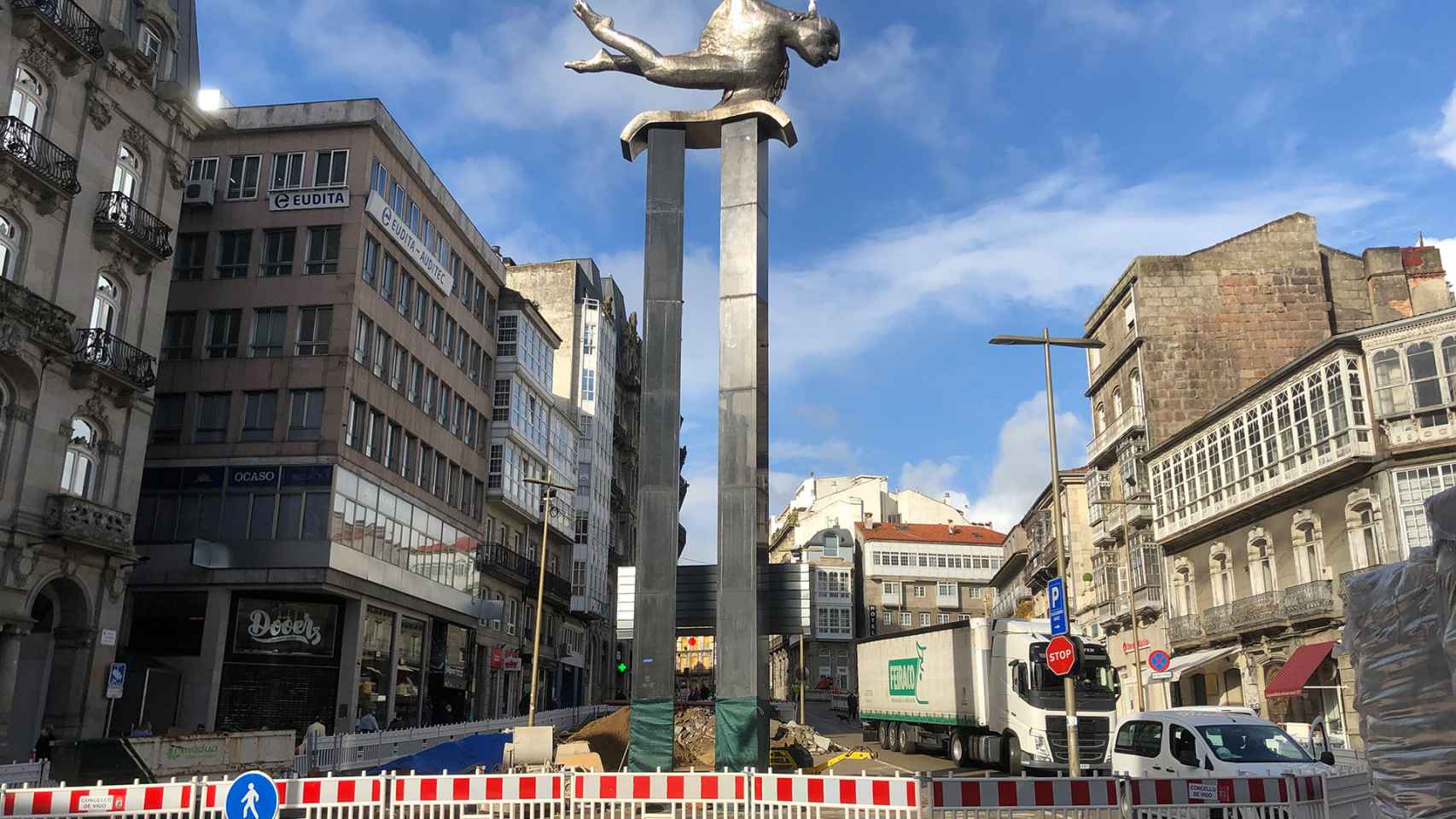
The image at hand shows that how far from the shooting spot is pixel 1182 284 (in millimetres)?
50500

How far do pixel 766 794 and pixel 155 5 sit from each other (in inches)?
1285

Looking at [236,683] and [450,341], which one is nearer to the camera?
[236,683]

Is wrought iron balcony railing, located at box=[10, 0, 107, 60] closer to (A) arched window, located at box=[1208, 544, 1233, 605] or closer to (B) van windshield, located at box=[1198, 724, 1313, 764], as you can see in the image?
(B) van windshield, located at box=[1198, 724, 1313, 764]

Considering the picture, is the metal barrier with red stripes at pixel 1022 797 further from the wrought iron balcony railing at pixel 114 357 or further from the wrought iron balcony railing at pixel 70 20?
the wrought iron balcony railing at pixel 70 20

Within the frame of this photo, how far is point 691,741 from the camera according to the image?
3042 centimetres

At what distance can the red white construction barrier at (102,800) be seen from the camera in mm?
11305

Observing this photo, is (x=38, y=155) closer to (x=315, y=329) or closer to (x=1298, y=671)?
(x=315, y=329)

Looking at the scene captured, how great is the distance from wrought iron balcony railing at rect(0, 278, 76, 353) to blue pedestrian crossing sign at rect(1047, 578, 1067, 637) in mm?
24281

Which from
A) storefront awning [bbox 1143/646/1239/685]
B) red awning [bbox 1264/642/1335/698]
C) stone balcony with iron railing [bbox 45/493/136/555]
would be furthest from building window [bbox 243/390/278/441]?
red awning [bbox 1264/642/1335/698]

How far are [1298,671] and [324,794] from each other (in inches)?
1298

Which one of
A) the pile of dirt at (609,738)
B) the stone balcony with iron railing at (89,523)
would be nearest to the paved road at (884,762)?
the pile of dirt at (609,738)

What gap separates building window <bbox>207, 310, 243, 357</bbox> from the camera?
39.7 metres

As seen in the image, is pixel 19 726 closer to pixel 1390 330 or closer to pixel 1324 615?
pixel 1324 615

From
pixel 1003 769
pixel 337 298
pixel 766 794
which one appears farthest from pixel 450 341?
pixel 766 794
